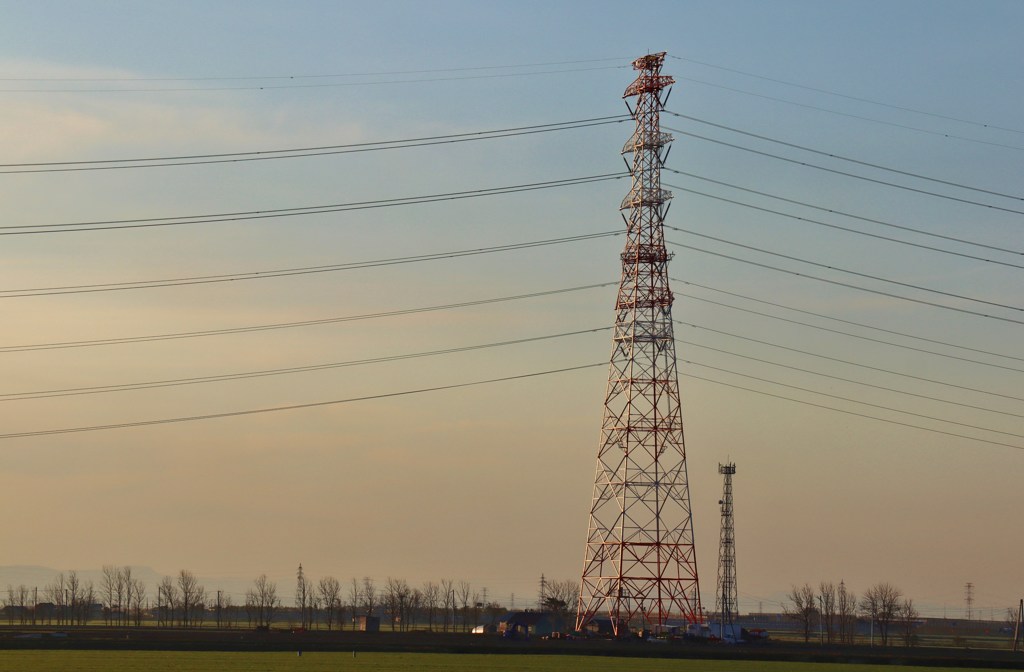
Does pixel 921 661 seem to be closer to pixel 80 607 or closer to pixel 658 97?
pixel 658 97

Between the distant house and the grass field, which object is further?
the distant house

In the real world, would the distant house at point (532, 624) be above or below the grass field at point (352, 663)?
below

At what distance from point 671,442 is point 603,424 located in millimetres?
4710

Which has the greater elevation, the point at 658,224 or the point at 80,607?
the point at 658,224

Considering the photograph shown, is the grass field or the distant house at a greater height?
the grass field

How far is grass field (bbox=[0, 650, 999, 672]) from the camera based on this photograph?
64.1m

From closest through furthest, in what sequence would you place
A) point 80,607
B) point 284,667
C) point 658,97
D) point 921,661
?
point 284,667 → point 658,97 → point 921,661 → point 80,607

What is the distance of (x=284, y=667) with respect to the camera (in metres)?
64.2

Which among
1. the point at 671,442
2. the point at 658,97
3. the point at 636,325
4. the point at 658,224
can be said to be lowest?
the point at 671,442

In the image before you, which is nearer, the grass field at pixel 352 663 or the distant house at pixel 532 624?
the grass field at pixel 352 663

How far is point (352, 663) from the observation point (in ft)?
225

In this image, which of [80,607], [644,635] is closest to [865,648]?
[644,635]

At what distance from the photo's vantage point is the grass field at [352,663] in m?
64.1

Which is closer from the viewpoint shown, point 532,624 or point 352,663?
point 352,663
